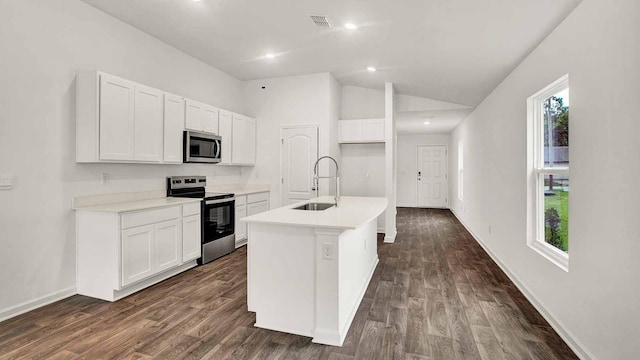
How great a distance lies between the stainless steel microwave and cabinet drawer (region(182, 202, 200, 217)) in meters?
0.66

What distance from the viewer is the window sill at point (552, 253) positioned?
8.11 feet

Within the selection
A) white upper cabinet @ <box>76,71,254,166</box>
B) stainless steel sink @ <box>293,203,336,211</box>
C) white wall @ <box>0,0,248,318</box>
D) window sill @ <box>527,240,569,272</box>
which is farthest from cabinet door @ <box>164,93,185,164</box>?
window sill @ <box>527,240,569,272</box>

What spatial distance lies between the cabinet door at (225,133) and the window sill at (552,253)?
4.20 meters

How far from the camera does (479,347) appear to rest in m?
2.25

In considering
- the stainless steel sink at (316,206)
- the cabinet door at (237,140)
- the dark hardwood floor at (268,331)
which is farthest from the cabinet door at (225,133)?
the stainless steel sink at (316,206)

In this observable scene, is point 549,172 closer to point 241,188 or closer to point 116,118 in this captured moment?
point 116,118

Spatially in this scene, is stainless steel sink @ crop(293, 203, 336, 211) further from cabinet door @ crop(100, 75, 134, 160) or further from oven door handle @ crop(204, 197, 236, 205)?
cabinet door @ crop(100, 75, 134, 160)

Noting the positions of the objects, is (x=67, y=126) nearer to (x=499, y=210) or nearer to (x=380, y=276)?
(x=380, y=276)

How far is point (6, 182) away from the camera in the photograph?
104 inches

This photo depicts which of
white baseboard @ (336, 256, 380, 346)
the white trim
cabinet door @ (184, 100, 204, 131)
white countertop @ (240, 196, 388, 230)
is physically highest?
cabinet door @ (184, 100, 204, 131)

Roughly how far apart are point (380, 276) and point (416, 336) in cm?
135

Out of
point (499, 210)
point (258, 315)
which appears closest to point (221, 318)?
point (258, 315)

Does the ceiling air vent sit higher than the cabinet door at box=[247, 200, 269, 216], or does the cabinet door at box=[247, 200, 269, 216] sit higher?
the ceiling air vent

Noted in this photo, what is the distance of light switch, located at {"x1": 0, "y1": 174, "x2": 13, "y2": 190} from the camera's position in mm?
2617
